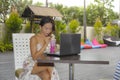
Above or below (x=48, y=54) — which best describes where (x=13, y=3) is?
above

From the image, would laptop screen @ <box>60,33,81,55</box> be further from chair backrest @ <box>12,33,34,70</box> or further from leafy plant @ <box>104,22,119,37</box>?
leafy plant @ <box>104,22,119,37</box>

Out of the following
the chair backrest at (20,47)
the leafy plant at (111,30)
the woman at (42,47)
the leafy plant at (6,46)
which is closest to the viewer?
the woman at (42,47)

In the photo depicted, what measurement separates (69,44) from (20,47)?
1024 mm

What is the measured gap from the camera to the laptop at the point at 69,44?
213cm

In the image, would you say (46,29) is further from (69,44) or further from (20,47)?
(20,47)

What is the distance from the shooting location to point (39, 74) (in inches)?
99.7

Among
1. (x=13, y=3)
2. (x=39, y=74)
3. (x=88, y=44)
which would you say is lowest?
(x=88, y=44)

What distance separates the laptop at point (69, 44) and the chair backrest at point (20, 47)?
71 cm

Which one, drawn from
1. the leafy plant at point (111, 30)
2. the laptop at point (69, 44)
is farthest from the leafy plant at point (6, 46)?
the laptop at point (69, 44)

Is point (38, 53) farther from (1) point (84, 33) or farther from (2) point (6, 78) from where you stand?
(1) point (84, 33)

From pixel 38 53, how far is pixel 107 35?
14760mm

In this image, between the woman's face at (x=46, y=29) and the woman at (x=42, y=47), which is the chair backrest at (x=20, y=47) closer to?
the woman at (x=42, y=47)

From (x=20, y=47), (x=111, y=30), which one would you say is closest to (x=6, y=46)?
(x=111, y=30)

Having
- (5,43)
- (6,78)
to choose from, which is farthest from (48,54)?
(5,43)
